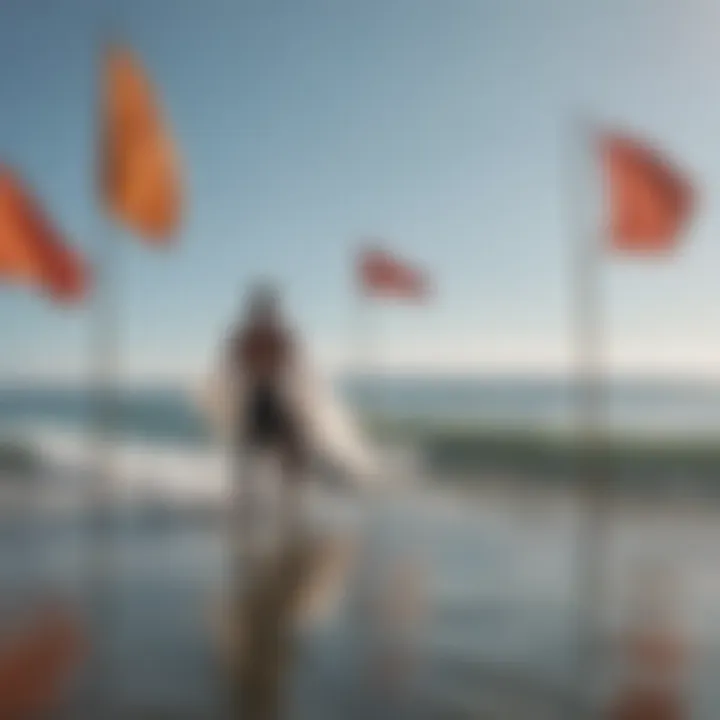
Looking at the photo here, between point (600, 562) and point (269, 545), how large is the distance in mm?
1148

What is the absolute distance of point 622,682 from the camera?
6.48 ft

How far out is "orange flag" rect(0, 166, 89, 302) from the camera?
9.73 ft

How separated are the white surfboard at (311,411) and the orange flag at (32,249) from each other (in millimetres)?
1005

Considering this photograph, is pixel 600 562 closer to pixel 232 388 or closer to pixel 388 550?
pixel 388 550

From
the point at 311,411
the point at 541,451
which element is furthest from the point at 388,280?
the point at 541,451

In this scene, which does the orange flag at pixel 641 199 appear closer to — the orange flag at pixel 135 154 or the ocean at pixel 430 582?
the ocean at pixel 430 582

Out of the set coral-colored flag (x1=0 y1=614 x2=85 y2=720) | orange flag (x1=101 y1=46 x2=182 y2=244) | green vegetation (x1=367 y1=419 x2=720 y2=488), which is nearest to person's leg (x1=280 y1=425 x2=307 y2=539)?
orange flag (x1=101 y1=46 x2=182 y2=244)

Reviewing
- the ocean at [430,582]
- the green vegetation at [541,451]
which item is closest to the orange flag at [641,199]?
the ocean at [430,582]

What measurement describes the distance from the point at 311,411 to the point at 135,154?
1.44 m

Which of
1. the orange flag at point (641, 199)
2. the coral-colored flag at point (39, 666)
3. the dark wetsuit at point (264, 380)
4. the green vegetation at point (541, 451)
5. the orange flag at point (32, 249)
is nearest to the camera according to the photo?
the coral-colored flag at point (39, 666)

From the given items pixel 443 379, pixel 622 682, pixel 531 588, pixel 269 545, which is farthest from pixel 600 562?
pixel 443 379

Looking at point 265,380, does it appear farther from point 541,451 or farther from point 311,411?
point 541,451

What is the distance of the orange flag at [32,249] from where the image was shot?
2.96m

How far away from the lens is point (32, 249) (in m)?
3.03
